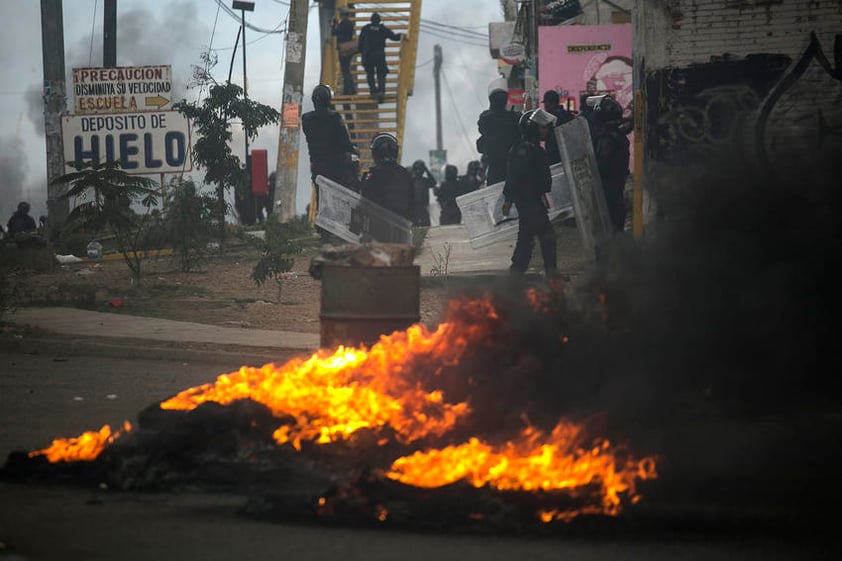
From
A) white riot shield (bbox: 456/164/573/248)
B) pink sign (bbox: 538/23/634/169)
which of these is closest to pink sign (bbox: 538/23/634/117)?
pink sign (bbox: 538/23/634/169)

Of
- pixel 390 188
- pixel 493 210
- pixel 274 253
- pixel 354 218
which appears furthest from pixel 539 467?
pixel 354 218

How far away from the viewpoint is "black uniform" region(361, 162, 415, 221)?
14.8m

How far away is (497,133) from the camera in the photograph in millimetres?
17453

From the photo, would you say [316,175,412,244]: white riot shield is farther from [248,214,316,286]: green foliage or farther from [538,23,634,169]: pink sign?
[538,23,634,169]: pink sign

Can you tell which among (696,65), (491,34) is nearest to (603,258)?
(696,65)

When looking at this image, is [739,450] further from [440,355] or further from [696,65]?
[696,65]

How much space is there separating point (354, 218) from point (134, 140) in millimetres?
5892

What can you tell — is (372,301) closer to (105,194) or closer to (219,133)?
(105,194)

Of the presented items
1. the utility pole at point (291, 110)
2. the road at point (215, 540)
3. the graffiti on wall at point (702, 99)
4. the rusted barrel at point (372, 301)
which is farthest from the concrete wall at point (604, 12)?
the road at point (215, 540)

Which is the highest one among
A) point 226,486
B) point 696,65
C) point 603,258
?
point 696,65

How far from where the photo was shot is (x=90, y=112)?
2022 cm

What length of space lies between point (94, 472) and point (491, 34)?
34.3 meters

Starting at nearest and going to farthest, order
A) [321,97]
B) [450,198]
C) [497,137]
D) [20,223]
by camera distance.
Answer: [497,137], [321,97], [20,223], [450,198]

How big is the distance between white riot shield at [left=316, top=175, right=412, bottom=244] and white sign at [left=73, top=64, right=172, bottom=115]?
5.33 meters
